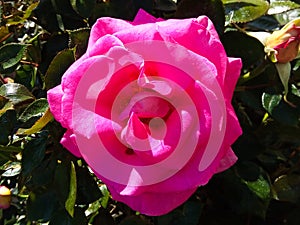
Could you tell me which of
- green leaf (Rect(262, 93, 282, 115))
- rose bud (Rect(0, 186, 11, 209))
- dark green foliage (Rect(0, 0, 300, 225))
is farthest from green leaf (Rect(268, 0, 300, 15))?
rose bud (Rect(0, 186, 11, 209))

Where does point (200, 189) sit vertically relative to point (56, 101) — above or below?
below

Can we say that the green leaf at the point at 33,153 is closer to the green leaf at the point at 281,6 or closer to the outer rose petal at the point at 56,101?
the outer rose petal at the point at 56,101

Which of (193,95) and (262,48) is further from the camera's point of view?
(262,48)

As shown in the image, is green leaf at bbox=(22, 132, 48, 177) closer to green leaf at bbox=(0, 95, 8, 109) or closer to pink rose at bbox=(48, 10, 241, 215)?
green leaf at bbox=(0, 95, 8, 109)

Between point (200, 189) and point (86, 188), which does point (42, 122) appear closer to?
point (86, 188)

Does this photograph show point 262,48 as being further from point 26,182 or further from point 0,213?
point 0,213

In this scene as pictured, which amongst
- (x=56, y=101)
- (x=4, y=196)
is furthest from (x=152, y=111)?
(x=4, y=196)

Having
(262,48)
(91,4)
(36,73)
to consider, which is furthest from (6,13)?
(262,48)
